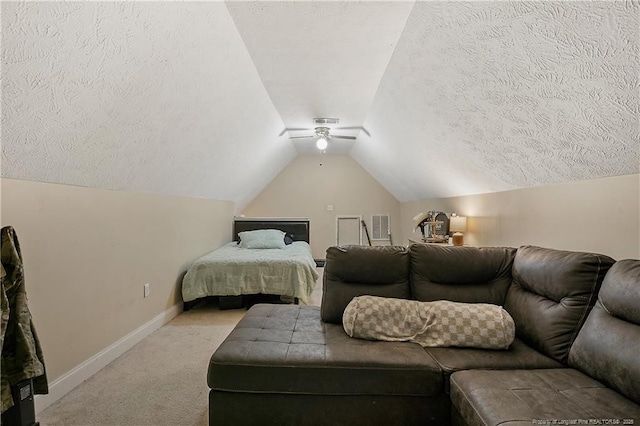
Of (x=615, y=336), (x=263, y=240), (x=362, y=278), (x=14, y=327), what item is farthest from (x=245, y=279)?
(x=615, y=336)

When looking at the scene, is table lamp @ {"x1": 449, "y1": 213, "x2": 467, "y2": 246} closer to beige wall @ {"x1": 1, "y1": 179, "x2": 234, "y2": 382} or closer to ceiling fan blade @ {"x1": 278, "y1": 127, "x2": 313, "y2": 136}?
ceiling fan blade @ {"x1": 278, "y1": 127, "x2": 313, "y2": 136}

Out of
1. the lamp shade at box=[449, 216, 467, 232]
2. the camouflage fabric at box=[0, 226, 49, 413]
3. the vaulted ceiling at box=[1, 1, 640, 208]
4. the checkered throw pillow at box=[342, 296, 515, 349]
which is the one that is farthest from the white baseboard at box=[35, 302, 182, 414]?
the lamp shade at box=[449, 216, 467, 232]

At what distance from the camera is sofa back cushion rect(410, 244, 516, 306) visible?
2205 mm

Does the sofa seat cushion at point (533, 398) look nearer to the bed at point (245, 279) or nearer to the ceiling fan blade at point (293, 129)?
the bed at point (245, 279)

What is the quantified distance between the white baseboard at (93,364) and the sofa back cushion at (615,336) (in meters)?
2.90

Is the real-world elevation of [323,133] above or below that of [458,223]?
above

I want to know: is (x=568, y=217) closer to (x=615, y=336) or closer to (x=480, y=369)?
(x=615, y=336)

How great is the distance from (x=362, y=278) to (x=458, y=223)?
82.1 inches

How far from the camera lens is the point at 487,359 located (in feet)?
5.70

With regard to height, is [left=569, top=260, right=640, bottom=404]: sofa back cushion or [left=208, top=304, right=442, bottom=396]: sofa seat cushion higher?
[left=569, top=260, right=640, bottom=404]: sofa back cushion

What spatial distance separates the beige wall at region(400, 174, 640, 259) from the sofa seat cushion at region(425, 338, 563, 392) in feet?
2.60

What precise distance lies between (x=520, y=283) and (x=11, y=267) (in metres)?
2.76

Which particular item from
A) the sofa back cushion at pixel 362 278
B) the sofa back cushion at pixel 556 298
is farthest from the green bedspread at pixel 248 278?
the sofa back cushion at pixel 556 298

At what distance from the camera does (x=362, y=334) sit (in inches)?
77.1
